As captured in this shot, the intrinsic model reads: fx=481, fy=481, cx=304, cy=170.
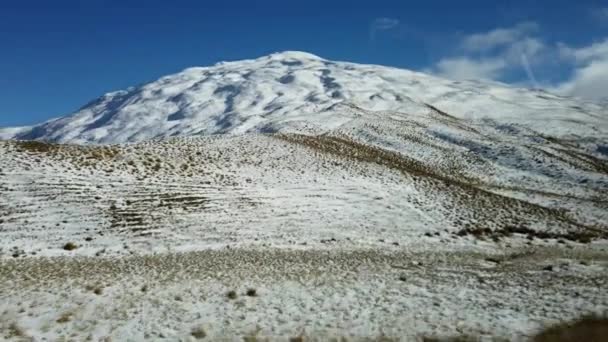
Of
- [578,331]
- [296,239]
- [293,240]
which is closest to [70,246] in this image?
[293,240]

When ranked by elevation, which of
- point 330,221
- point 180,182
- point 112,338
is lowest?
point 112,338

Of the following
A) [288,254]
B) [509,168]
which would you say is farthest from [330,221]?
[509,168]

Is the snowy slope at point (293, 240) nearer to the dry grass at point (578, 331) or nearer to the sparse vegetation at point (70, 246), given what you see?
the sparse vegetation at point (70, 246)

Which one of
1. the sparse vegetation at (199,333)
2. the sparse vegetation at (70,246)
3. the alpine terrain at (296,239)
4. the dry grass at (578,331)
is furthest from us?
the sparse vegetation at (70,246)

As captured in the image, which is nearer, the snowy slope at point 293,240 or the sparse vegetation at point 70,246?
the snowy slope at point 293,240

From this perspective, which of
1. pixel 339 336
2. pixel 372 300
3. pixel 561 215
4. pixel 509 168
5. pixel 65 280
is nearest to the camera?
pixel 339 336

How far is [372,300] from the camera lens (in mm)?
16125

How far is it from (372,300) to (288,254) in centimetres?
764

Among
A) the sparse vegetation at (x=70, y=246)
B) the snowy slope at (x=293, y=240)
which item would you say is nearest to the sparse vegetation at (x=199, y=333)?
the snowy slope at (x=293, y=240)

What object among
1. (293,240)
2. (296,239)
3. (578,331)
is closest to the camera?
(578,331)

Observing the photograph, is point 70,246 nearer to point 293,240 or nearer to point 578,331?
point 293,240

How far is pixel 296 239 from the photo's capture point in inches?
1020

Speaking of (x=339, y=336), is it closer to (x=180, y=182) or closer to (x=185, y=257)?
(x=185, y=257)

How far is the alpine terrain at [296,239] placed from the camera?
14867 millimetres
